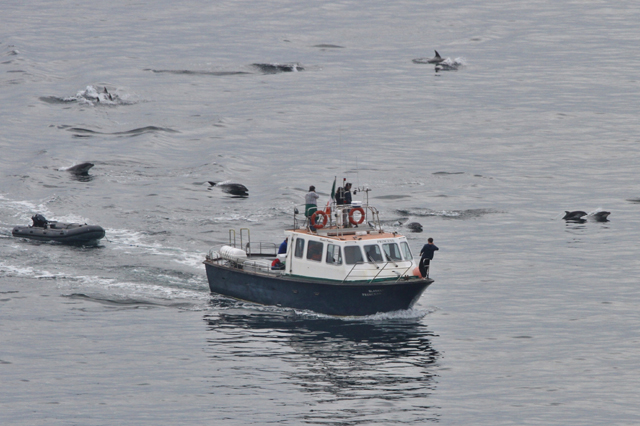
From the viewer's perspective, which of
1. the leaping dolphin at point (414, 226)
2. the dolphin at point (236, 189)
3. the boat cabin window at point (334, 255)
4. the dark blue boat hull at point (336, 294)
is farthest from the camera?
the dolphin at point (236, 189)

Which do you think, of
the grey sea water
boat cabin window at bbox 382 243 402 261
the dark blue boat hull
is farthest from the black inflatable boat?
boat cabin window at bbox 382 243 402 261

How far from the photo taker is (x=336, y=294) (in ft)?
116

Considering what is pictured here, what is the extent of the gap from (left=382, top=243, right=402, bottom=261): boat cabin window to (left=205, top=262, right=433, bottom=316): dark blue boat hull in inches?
57.8

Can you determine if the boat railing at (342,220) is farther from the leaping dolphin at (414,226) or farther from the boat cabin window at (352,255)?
the leaping dolphin at (414,226)

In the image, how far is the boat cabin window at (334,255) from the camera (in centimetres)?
3528

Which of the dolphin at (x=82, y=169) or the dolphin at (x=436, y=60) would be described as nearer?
the dolphin at (x=82, y=169)

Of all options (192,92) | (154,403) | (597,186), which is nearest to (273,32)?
(192,92)

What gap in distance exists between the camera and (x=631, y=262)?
43250 mm

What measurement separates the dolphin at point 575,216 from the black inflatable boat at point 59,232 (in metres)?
24.7

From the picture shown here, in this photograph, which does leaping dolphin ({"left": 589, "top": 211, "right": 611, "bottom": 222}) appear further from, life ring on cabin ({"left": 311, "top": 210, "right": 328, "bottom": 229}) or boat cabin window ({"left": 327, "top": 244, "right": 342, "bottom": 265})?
boat cabin window ({"left": 327, "top": 244, "right": 342, "bottom": 265})

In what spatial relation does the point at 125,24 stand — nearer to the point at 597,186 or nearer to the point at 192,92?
the point at 192,92

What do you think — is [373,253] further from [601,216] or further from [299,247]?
[601,216]

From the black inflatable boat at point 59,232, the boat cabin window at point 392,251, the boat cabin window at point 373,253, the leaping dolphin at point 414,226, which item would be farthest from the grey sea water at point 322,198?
the boat cabin window at point 373,253

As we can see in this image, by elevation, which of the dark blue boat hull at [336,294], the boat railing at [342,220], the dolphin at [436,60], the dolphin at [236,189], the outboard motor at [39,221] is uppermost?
the dolphin at [436,60]
